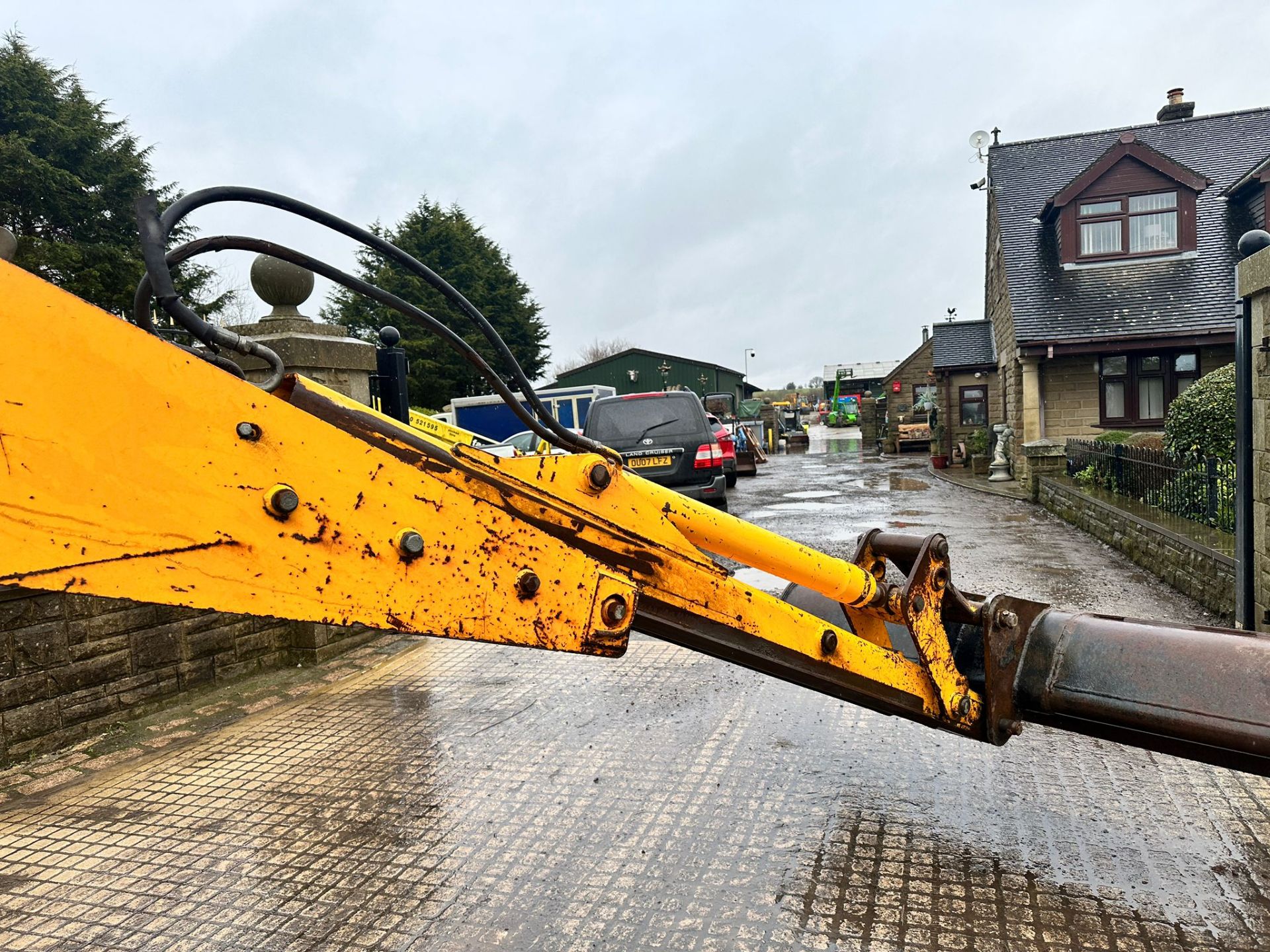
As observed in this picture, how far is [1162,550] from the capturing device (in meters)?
7.52

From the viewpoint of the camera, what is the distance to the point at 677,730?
4.32 meters

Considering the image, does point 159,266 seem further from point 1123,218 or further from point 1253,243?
point 1123,218

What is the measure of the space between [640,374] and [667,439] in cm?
3621

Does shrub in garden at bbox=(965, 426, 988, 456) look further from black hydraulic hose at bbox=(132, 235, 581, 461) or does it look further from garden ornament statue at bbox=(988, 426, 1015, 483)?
black hydraulic hose at bbox=(132, 235, 581, 461)

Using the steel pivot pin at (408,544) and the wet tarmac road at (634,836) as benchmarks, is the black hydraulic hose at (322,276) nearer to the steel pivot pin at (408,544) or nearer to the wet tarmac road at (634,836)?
the steel pivot pin at (408,544)

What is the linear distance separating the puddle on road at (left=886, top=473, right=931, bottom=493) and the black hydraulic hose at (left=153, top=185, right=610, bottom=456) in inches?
598

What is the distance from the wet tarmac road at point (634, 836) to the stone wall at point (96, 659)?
1.71 ft

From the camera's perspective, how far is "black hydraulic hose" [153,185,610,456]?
171cm

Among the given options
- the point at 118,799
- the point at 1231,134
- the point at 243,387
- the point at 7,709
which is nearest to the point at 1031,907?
the point at 243,387

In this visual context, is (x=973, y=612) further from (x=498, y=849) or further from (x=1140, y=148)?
(x=1140, y=148)

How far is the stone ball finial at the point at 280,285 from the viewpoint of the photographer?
18.5 ft

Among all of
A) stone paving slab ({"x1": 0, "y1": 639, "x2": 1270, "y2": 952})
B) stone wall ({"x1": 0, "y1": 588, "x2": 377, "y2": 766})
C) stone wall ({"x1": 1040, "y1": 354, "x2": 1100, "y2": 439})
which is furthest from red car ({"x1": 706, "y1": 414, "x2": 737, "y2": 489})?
stone paving slab ({"x1": 0, "y1": 639, "x2": 1270, "y2": 952})

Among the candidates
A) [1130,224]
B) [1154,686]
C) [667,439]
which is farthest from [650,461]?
[1130,224]

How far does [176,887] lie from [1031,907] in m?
2.91
